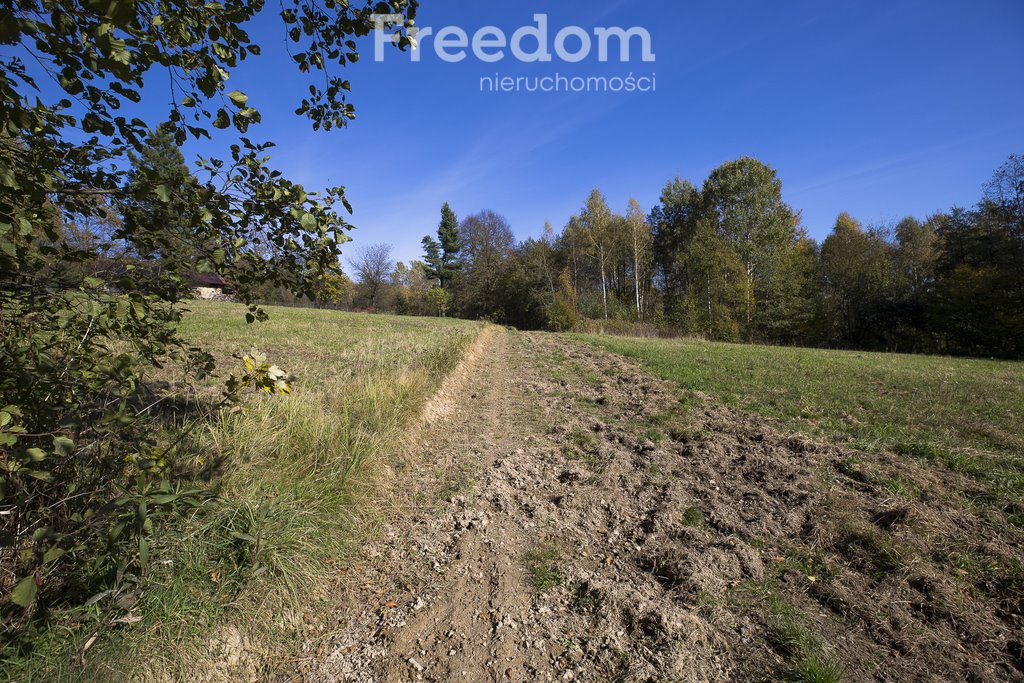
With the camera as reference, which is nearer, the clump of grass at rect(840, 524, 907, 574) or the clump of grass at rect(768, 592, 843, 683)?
the clump of grass at rect(768, 592, 843, 683)

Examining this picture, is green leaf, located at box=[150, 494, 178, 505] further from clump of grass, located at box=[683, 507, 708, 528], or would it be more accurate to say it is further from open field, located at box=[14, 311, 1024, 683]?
clump of grass, located at box=[683, 507, 708, 528]

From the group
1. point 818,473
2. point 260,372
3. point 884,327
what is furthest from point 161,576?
point 884,327

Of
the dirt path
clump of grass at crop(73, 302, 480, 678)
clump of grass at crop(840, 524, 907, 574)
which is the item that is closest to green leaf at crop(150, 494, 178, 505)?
clump of grass at crop(73, 302, 480, 678)

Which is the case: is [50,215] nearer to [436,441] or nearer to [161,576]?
[161,576]

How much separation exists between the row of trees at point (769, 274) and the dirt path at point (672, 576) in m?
26.7

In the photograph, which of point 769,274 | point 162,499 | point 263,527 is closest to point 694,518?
point 263,527

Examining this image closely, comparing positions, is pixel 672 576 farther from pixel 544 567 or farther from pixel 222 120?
pixel 222 120

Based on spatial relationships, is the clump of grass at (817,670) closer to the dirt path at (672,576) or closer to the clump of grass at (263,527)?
the dirt path at (672,576)

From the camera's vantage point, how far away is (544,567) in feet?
10.2

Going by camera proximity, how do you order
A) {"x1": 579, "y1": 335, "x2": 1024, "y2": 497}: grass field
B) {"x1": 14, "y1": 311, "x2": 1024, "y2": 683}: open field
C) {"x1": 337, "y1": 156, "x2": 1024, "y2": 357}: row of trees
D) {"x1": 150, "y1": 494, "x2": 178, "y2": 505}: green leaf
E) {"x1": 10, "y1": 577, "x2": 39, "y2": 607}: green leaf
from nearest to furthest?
{"x1": 10, "y1": 577, "x2": 39, "y2": 607}: green leaf
{"x1": 150, "y1": 494, "x2": 178, "y2": 505}: green leaf
{"x1": 14, "y1": 311, "x2": 1024, "y2": 683}: open field
{"x1": 579, "y1": 335, "x2": 1024, "y2": 497}: grass field
{"x1": 337, "y1": 156, "x2": 1024, "y2": 357}: row of trees

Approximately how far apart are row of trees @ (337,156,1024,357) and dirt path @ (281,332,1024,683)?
2670 cm

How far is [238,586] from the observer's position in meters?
2.49

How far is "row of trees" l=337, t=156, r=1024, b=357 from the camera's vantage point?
86.3 ft

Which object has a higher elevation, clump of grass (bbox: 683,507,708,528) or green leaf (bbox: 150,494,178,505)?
green leaf (bbox: 150,494,178,505)
